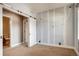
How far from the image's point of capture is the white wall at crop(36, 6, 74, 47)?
21.4 ft

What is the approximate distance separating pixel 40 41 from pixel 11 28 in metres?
2.47

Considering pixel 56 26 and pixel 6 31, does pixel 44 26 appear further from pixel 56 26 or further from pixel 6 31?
pixel 6 31

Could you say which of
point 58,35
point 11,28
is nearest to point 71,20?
point 58,35

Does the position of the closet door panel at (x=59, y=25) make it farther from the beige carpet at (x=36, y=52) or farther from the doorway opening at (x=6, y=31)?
the doorway opening at (x=6, y=31)

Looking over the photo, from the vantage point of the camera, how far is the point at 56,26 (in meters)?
7.03

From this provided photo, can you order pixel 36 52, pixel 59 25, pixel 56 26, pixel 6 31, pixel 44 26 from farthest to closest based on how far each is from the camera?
pixel 44 26
pixel 56 26
pixel 59 25
pixel 6 31
pixel 36 52

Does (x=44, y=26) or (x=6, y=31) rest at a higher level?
(x=44, y=26)

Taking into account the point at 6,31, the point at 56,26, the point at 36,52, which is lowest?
the point at 36,52

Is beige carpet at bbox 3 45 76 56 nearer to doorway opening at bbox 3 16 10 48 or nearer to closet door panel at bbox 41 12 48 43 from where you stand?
doorway opening at bbox 3 16 10 48

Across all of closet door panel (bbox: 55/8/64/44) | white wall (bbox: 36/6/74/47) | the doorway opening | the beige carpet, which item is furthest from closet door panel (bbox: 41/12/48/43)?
the doorway opening

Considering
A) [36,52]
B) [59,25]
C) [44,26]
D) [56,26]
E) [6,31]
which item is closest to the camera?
[36,52]

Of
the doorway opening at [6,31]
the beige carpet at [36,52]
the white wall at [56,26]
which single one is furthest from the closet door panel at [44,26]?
the doorway opening at [6,31]

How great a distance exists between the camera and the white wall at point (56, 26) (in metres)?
6.53

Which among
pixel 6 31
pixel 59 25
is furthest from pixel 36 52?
pixel 59 25
